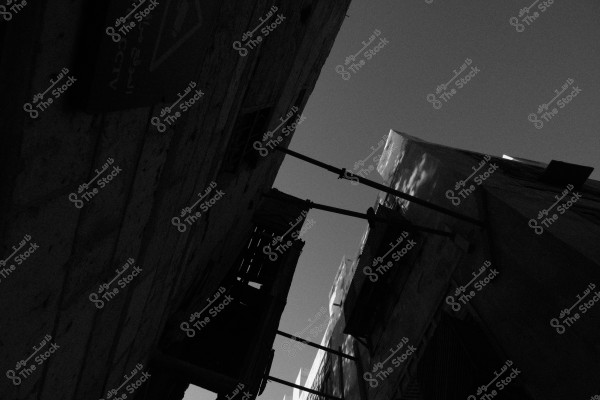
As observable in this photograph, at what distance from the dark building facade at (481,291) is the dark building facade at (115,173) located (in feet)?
10.4

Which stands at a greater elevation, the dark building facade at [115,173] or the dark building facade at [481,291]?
the dark building facade at [481,291]

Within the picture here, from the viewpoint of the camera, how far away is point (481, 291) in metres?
5.48

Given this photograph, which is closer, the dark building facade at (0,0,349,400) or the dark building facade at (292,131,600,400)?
the dark building facade at (0,0,349,400)

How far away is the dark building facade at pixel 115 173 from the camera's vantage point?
4.18 feet

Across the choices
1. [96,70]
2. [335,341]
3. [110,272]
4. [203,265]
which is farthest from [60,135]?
[335,341]

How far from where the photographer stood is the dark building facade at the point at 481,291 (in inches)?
154

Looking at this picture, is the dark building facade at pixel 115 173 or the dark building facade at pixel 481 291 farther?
the dark building facade at pixel 481 291

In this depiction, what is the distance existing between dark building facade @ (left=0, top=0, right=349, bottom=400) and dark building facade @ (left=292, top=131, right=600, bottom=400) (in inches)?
125

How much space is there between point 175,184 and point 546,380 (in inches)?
179

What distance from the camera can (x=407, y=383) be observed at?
22.0 feet

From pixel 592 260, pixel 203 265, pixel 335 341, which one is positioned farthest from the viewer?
pixel 335 341

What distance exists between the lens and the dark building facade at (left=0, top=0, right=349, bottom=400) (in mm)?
1275

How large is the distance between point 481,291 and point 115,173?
17.9 ft

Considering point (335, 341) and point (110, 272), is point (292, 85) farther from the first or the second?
point (335, 341)
